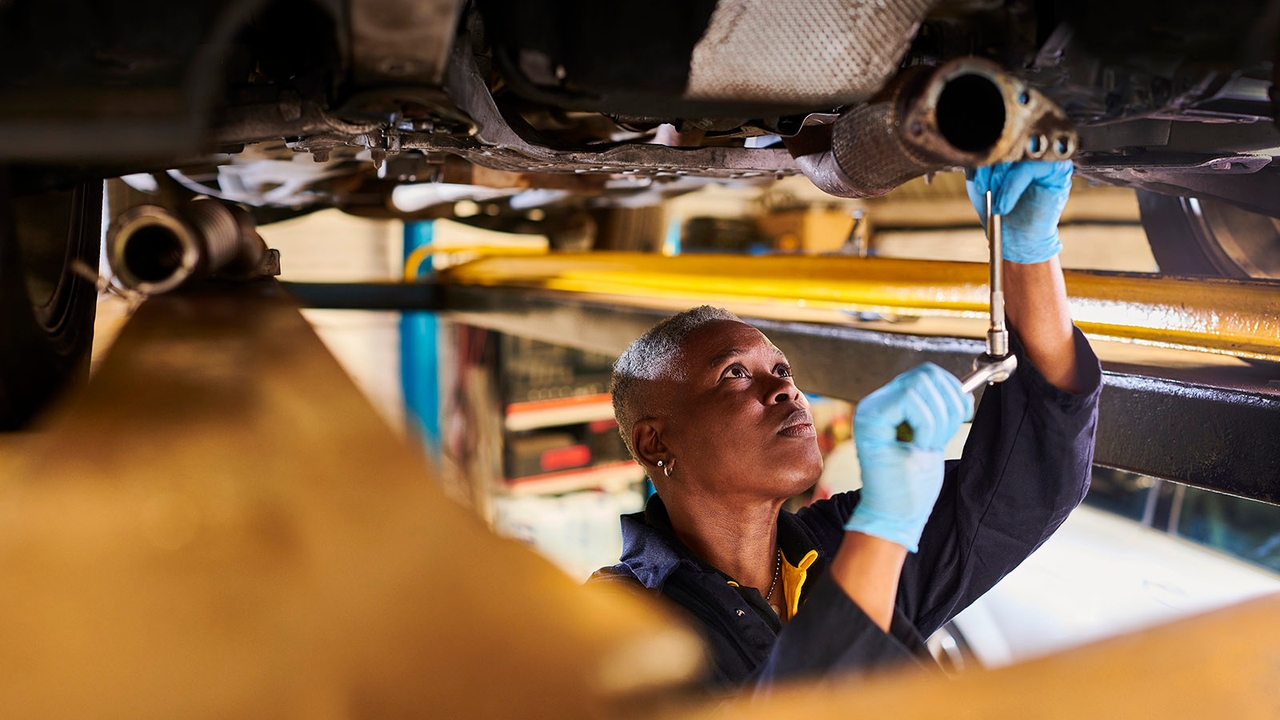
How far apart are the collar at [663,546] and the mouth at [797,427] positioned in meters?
0.20

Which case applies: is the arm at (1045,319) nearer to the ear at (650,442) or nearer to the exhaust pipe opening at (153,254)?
the ear at (650,442)

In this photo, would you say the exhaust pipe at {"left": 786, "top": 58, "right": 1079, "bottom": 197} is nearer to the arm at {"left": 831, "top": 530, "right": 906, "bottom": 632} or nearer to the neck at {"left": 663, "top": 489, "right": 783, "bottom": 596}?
the arm at {"left": 831, "top": 530, "right": 906, "bottom": 632}

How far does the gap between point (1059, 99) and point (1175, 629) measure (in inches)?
23.8

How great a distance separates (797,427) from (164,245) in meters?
0.82

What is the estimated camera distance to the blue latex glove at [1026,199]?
37.8 inches

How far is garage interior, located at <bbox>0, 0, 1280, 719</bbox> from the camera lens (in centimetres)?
55

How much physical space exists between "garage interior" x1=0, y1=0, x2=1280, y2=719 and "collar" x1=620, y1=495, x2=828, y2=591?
6.2 inches

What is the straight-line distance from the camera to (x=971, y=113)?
86cm

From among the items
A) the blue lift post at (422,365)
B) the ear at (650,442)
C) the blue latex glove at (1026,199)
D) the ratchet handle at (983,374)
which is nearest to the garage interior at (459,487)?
the blue latex glove at (1026,199)

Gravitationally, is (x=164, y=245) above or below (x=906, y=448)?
above

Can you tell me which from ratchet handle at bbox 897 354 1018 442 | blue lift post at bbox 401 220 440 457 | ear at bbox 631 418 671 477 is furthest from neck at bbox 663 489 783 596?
blue lift post at bbox 401 220 440 457

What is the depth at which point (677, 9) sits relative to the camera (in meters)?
0.88

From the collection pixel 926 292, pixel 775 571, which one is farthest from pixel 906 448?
pixel 926 292

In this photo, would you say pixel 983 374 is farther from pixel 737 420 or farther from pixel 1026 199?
pixel 737 420
